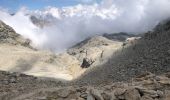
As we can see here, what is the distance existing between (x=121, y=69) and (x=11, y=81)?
1221 centimetres

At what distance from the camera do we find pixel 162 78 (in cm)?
2234

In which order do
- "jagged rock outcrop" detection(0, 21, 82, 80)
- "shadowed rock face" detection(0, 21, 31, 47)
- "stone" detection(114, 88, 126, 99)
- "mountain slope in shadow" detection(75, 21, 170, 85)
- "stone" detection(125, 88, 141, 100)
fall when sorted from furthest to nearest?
"shadowed rock face" detection(0, 21, 31, 47) < "jagged rock outcrop" detection(0, 21, 82, 80) < "mountain slope in shadow" detection(75, 21, 170, 85) < "stone" detection(114, 88, 126, 99) < "stone" detection(125, 88, 141, 100)

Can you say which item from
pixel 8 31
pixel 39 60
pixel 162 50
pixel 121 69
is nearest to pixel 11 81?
pixel 121 69

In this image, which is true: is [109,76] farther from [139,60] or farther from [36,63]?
[36,63]

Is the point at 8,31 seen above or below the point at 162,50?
above

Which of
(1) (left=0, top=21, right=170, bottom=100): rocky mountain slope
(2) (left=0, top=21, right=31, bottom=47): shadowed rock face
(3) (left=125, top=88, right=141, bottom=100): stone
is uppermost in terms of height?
(2) (left=0, top=21, right=31, bottom=47): shadowed rock face

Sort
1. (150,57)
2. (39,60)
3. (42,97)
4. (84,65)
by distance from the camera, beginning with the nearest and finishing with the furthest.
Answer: (42,97)
(150,57)
(84,65)
(39,60)

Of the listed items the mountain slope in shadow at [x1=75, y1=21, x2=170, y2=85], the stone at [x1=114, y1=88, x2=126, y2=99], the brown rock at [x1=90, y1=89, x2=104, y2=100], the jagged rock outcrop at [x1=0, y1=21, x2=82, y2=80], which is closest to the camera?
the brown rock at [x1=90, y1=89, x2=104, y2=100]

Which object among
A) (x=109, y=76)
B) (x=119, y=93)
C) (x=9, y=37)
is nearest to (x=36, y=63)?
(x=9, y=37)

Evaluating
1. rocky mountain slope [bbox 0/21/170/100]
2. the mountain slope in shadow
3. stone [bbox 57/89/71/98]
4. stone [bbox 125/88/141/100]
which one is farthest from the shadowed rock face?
stone [bbox 125/88/141/100]

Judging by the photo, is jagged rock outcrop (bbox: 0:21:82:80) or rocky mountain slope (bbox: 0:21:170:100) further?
jagged rock outcrop (bbox: 0:21:82:80)

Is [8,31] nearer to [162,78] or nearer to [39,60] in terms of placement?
[39,60]

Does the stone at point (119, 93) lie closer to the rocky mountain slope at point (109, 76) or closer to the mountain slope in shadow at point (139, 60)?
the rocky mountain slope at point (109, 76)

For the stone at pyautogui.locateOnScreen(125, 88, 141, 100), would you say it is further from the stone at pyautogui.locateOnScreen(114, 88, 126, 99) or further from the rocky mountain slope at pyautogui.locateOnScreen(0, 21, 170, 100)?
the stone at pyautogui.locateOnScreen(114, 88, 126, 99)
